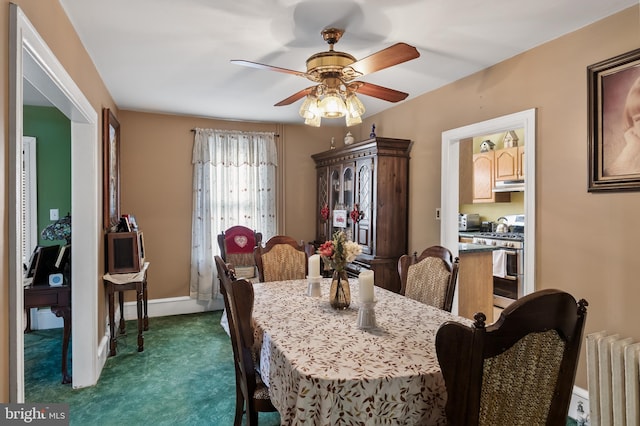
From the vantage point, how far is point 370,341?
1655 mm

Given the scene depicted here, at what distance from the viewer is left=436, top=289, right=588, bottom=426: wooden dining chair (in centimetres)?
105

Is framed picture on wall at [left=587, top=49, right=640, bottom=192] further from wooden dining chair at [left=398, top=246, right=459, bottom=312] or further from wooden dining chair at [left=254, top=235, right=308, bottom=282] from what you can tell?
wooden dining chair at [left=254, top=235, right=308, bottom=282]

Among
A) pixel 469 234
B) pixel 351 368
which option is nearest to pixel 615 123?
pixel 351 368

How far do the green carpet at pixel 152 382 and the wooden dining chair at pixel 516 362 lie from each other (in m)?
1.61

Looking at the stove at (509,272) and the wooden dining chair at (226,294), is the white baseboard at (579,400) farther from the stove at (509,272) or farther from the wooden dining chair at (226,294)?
the stove at (509,272)

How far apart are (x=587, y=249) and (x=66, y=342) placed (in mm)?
3639

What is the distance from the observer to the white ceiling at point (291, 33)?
207cm

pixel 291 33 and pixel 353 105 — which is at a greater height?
pixel 291 33

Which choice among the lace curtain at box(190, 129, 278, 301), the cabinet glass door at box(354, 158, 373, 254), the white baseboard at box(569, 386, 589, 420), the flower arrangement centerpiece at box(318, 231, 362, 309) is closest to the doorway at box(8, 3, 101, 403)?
the flower arrangement centerpiece at box(318, 231, 362, 309)

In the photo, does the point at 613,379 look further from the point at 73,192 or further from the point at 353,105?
the point at 73,192

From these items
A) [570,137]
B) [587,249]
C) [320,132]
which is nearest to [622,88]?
[570,137]

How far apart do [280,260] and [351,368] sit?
75.4 inches

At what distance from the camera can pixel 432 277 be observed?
8.11ft

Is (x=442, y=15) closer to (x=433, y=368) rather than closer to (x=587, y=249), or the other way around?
(x=587, y=249)
